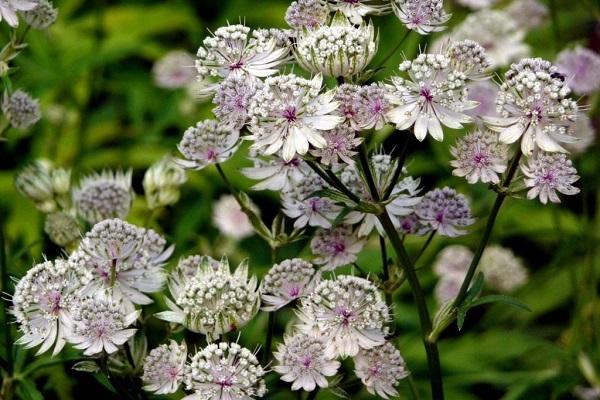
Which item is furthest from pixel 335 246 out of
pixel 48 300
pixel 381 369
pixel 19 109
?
pixel 19 109

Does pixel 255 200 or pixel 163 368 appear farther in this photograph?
pixel 255 200

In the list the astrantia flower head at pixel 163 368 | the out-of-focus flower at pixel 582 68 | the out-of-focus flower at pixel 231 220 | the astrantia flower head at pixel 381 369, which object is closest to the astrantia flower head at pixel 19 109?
the astrantia flower head at pixel 163 368

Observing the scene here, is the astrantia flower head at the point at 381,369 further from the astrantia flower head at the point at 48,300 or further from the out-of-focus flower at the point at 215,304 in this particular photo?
the astrantia flower head at the point at 48,300

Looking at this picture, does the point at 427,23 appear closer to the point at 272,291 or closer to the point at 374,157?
the point at 374,157

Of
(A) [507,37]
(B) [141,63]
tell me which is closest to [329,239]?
(A) [507,37]

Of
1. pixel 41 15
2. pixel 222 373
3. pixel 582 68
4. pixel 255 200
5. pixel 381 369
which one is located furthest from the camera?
pixel 255 200

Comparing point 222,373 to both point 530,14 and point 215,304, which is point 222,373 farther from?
point 530,14

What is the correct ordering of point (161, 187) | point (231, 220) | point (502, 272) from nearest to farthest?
1. point (161, 187)
2. point (502, 272)
3. point (231, 220)
